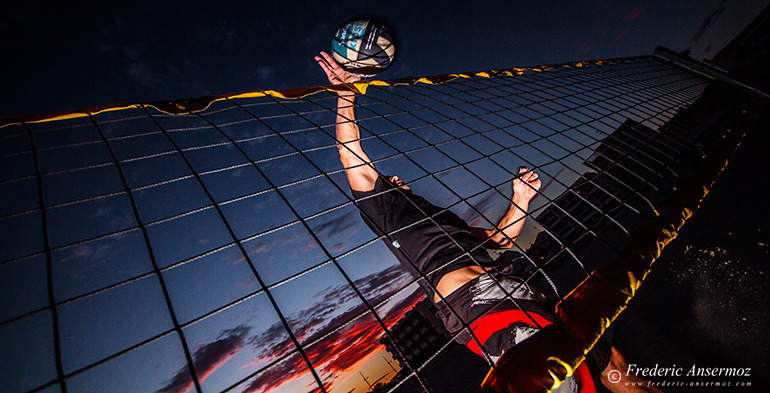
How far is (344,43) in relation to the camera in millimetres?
2471

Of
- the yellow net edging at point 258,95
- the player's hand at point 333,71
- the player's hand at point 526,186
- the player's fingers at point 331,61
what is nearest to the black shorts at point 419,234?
the player's hand at point 526,186

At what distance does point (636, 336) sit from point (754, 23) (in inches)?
197

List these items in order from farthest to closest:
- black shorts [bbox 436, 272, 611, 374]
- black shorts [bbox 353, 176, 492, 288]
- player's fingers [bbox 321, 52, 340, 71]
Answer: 1. player's fingers [bbox 321, 52, 340, 71]
2. black shorts [bbox 353, 176, 492, 288]
3. black shorts [bbox 436, 272, 611, 374]

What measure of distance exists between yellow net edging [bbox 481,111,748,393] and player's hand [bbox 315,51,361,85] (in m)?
2.52

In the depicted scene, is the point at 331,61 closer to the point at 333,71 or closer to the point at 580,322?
the point at 333,71

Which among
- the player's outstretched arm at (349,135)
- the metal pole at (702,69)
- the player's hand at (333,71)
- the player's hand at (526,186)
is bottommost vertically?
the metal pole at (702,69)

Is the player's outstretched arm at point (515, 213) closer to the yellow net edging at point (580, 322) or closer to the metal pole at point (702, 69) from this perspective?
the yellow net edging at point (580, 322)

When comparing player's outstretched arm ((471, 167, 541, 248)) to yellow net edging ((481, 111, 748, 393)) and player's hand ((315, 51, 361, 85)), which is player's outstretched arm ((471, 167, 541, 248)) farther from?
player's hand ((315, 51, 361, 85))

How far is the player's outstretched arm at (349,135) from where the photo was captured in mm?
1954

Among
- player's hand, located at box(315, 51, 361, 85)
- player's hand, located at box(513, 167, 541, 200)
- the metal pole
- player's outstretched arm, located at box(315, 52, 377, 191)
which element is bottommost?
the metal pole

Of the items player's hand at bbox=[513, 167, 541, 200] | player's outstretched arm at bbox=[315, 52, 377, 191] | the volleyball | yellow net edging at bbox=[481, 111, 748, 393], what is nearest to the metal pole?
player's hand at bbox=[513, 167, 541, 200]

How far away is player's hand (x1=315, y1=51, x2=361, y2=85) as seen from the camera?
2.51m

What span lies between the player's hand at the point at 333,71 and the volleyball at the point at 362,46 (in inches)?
1.9

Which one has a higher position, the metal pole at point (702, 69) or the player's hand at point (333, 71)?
the player's hand at point (333, 71)
